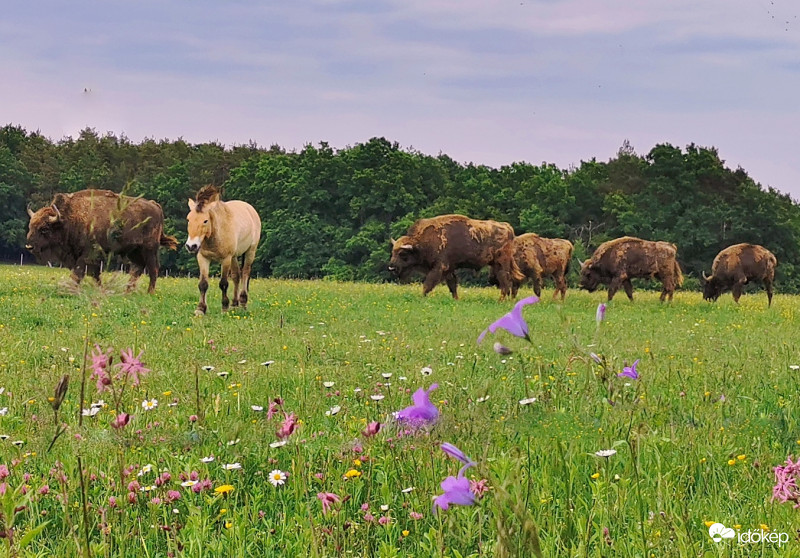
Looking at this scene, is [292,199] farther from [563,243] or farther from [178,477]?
[178,477]

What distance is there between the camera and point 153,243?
18750 millimetres

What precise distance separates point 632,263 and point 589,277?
62.8 inches

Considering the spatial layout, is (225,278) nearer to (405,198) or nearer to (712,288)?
(712,288)

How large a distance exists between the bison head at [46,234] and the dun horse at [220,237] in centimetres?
480

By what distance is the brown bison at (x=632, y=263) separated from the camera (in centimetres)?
2511

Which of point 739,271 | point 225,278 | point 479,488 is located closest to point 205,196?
point 225,278

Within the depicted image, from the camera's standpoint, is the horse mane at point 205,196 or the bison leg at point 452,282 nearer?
the horse mane at point 205,196

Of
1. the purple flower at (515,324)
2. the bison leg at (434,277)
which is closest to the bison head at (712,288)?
the bison leg at (434,277)

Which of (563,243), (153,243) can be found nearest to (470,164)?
(563,243)

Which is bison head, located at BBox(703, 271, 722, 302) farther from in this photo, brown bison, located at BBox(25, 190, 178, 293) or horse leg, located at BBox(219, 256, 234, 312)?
brown bison, located at BBox(25, 190, 178, 293)

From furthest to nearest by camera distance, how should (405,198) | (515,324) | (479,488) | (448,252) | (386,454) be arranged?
(405,198), (448,252), (386,454), (479,488), (515,324)

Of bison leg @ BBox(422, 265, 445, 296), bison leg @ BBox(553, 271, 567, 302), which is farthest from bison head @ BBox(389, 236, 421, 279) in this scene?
bison leg @ BBox(553, 271, 567, 302)

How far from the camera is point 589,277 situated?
86.2ft

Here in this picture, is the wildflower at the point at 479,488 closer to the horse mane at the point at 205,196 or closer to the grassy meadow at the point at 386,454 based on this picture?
the grassy meadow at the point at 386,454
